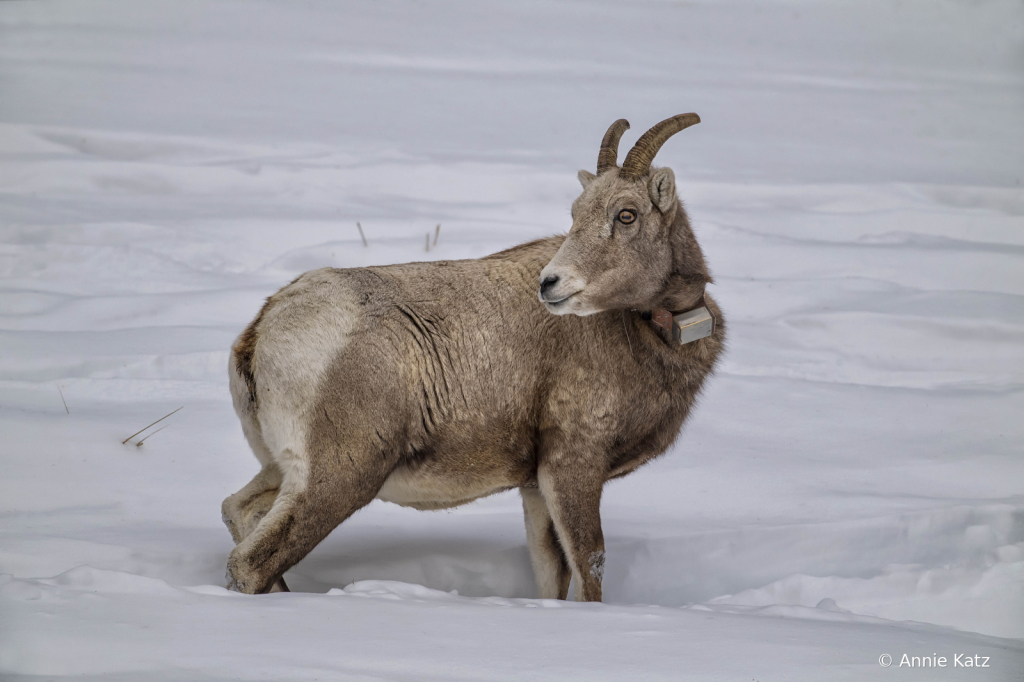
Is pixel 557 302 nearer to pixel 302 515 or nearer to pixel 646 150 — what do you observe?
pixel 646 150

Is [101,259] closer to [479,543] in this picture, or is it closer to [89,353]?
[89,353]

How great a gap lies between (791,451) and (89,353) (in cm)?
509

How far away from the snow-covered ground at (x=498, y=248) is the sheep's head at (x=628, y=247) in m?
1.36

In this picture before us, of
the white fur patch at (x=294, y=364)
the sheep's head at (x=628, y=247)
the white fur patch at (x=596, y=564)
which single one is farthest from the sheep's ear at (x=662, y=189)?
the white fur patch at (x=596, y=564)

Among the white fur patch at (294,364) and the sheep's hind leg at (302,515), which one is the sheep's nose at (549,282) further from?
the sheep's hind leg at (302,515)

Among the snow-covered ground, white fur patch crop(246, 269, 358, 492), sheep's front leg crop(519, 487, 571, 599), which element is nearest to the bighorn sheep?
white fur patch crop(246, 269, 358, 492)

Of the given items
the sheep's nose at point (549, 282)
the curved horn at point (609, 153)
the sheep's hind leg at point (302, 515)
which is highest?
the curved horn at point (609, 153)

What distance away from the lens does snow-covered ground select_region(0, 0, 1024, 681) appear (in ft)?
11.7

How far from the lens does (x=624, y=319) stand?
4.70 m

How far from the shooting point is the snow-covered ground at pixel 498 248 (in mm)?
3578

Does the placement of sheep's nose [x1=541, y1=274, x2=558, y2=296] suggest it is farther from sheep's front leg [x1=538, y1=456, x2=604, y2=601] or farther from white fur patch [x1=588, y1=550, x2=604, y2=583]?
white fur patch [x1=588, y1=550, x2=604, y2=583]

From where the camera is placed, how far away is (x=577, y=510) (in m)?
4.54

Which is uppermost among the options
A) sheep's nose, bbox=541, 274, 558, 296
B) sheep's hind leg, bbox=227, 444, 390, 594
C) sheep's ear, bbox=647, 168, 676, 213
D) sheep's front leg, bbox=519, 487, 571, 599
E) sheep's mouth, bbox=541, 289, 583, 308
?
sheep's ear, bbox=647, 168, 676, 213

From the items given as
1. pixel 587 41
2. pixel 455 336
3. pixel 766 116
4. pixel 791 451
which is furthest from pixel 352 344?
pixel 587 41
